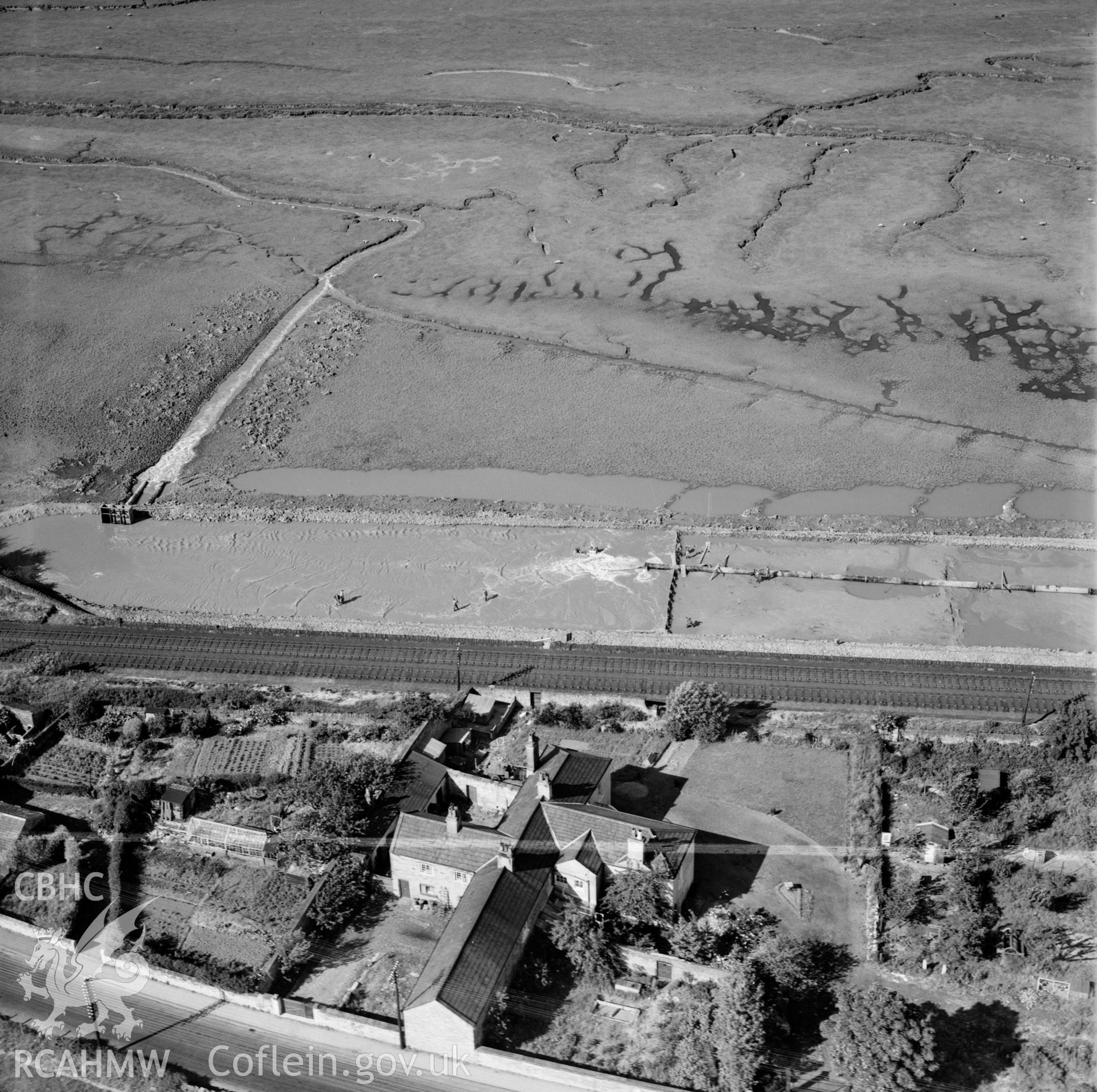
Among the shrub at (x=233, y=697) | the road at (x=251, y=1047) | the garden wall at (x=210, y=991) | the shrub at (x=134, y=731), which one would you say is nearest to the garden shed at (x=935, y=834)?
the road at (x=251, y=1047)

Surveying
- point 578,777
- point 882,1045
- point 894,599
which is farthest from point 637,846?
point 894,599

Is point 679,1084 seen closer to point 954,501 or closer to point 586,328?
point 954,501

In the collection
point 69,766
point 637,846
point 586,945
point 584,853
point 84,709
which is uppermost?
point 637,846

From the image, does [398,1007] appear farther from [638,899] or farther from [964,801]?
[964,801]

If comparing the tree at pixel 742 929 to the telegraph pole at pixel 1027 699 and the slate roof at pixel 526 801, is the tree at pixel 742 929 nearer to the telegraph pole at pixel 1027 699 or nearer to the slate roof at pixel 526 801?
the slate roof at pixel 526 801

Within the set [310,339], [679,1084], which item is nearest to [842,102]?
[310,339]
